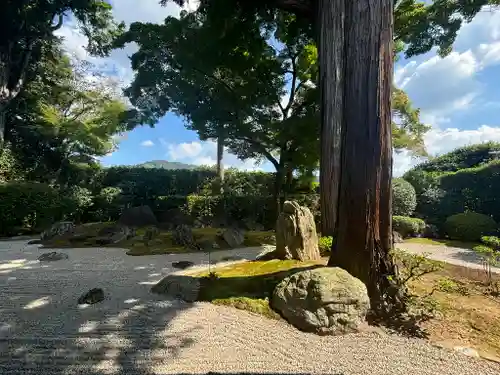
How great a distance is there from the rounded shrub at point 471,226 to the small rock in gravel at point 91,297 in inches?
324

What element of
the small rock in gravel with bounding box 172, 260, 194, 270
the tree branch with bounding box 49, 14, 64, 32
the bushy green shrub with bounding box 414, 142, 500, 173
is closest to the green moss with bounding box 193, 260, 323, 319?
the small rock in gravel with bounding box 172, 260, 194, 270

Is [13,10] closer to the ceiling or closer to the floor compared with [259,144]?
closer to the ceiling

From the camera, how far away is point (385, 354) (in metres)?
2.24

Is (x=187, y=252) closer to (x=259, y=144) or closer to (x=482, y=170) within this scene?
(x=259, y=144)

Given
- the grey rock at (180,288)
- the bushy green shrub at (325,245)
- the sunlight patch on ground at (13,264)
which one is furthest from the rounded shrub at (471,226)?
the sunlight patch on ground at (13,264)

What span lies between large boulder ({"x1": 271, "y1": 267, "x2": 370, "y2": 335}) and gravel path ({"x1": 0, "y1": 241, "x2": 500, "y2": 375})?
0.10 m

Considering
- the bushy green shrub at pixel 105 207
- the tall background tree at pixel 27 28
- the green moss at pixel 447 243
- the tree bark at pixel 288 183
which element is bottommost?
the green moss at pixel 447 243

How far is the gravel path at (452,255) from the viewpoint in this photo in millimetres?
5027

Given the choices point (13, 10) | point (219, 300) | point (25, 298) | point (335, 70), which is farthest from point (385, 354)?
point (13, 10)

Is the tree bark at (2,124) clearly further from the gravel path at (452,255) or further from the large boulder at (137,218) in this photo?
the gravel path at (452,255)

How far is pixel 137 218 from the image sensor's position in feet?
31.4

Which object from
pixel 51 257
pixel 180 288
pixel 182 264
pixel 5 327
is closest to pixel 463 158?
pixel 182 264

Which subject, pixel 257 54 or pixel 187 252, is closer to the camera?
pixel 187 252

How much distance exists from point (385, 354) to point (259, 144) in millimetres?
7138
